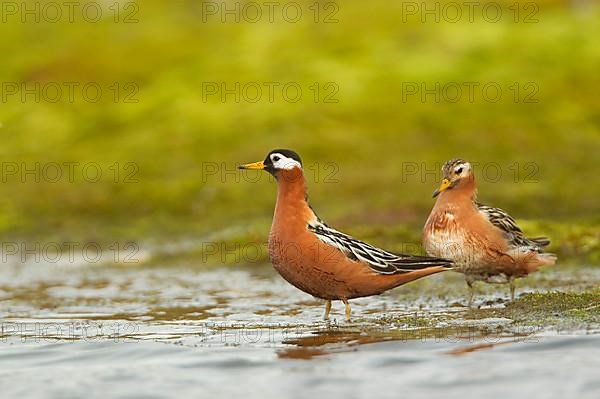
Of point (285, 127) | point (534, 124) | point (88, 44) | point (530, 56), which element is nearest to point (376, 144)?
point (285, 127)

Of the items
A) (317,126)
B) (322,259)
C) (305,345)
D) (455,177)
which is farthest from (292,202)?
(317,126)

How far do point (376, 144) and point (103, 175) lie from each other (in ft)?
30.5

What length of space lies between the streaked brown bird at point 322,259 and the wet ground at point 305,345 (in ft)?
1.72

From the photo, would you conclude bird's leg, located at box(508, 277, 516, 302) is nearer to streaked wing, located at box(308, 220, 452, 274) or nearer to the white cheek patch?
streaked wing, located at box(308, 220, 452, 274)

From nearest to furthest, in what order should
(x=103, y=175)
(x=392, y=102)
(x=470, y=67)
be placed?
(x=103, y=175)
(x=392, y=102)
(x=470, y=67)

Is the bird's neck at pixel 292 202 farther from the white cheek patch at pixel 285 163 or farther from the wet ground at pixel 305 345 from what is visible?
the wet ground at pixel 305 345

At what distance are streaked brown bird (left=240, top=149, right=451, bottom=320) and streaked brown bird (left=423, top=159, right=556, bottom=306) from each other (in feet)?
3.11

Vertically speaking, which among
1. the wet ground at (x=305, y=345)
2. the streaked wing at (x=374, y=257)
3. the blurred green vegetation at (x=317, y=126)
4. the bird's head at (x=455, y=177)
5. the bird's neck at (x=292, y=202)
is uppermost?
the blurred green vegetation at (x=317, y=126)

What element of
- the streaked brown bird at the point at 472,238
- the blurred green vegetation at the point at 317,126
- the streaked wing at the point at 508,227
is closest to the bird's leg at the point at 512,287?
the streaked brown bird at the point at 472,238

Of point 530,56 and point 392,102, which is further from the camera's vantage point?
point 530,56

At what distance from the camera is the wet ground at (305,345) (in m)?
11.0

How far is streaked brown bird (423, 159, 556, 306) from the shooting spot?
16.3 meters

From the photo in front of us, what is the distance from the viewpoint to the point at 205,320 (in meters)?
16.1

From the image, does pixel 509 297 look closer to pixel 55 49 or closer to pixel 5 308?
pixel 5 308
